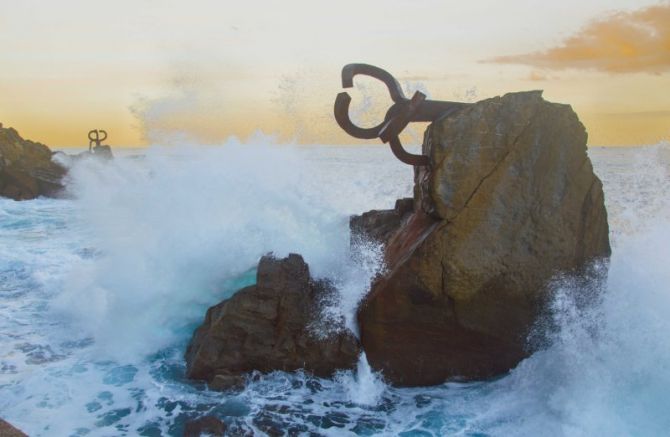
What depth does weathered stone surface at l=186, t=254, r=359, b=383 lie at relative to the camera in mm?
5125

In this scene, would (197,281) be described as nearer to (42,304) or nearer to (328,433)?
(42,304)

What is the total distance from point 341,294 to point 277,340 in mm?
726

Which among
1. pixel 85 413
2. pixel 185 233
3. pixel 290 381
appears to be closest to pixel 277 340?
pixel 290 381

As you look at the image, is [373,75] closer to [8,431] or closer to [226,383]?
[226,383]

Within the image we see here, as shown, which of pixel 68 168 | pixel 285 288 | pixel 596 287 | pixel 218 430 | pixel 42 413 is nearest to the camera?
pixel 218 430

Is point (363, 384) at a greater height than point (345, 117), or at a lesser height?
lesser

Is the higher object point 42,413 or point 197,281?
point 197,281

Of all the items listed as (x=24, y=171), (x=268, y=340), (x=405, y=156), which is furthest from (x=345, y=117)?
(x=24, y=171)

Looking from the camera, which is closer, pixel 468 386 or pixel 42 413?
pixel 42 413

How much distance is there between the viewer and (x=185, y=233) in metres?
7.17

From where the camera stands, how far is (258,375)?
5.12 metres

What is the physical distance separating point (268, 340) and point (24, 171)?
1903cm

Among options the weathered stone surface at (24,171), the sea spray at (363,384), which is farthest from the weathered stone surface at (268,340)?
the weathered stone surface at (24,171)

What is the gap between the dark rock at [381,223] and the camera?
5625 mm
